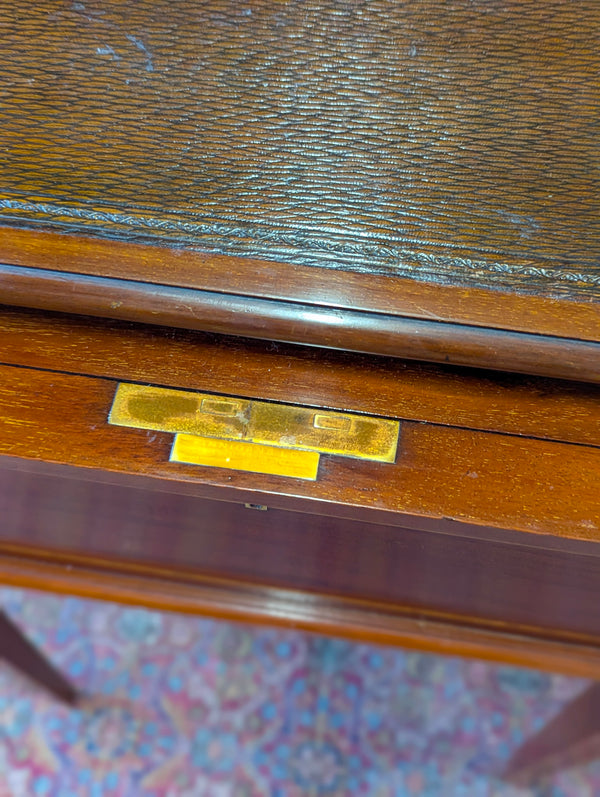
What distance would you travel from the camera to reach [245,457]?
16.1 inches

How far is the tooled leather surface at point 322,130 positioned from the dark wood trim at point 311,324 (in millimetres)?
35

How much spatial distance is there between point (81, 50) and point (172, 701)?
0.98 m

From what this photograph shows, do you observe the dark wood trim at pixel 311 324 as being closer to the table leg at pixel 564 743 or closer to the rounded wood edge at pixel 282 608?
the rounded wood edge at pixel 282 608

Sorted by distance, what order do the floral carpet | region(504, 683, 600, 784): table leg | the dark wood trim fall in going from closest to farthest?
the dark wood trim < region(504, 683, 600, 784): table leg < the floral carpet

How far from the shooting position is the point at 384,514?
401mm

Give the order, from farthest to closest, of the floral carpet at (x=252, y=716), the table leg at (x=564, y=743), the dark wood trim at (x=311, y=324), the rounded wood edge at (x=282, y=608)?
the floral carpet at (x=252, y=716)
the table leg at (x=564, y=743)
the rounded wood edge at (x=282, y=608)
the dark wood trim at (x=311, y=324)

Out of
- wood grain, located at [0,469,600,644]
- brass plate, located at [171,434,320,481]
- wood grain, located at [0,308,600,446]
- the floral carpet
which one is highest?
wood grain, located at [0,308,600,446]

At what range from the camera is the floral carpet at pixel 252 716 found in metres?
1.05

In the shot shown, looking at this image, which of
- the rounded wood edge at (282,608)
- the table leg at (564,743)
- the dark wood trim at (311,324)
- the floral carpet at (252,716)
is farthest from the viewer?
the floral carpet at (252,716)

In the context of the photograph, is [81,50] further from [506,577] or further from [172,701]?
[172,701]

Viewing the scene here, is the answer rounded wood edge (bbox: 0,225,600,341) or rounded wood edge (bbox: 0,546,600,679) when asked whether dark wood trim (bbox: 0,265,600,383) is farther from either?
rounded wood edge (bbox: 0,546,600,679)

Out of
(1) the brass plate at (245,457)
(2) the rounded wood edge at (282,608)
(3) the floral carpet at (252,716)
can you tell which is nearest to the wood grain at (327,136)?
(1) the brass plate at (245,457)

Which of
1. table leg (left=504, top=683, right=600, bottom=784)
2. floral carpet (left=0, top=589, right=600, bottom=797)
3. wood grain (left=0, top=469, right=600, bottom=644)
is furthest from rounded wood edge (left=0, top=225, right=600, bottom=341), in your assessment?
floral carpet (left=0, top=589, right=600, bottom=797)

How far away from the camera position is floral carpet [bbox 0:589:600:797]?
1.05 m
